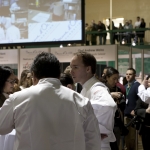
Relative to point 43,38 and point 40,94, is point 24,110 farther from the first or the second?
point 43,38

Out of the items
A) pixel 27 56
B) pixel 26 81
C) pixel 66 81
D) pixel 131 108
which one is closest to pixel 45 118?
pixel 66 81

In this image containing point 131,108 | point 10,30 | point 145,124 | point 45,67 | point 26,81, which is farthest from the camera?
point 10,30

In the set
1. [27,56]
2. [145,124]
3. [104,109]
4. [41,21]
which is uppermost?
[41,21]

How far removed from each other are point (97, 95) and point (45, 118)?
822mm

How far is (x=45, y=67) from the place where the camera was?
2.27m

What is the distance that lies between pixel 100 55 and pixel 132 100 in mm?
3070

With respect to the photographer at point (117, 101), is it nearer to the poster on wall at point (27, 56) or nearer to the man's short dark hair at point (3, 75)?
the man's short dark hair at point (3, 75)

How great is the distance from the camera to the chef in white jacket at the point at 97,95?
2826 millimetres

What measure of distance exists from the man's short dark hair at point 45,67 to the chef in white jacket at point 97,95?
66 centimetres

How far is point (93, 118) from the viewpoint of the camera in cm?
237

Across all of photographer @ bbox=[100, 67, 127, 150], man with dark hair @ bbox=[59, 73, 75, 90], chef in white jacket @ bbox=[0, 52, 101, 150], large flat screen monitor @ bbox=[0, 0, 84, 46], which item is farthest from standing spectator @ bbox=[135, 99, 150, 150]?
chef in white jacket @ bbox=[0, 52, 101, 150]

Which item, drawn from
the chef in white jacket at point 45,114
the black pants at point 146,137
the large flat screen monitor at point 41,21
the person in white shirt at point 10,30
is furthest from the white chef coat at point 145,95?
the person in white shirt at point 10,30

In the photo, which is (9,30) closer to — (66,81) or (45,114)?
(66,81)

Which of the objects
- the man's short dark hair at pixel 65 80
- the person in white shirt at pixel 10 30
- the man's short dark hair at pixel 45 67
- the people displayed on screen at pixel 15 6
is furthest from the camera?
the person in white shirt at pixel 10 30
